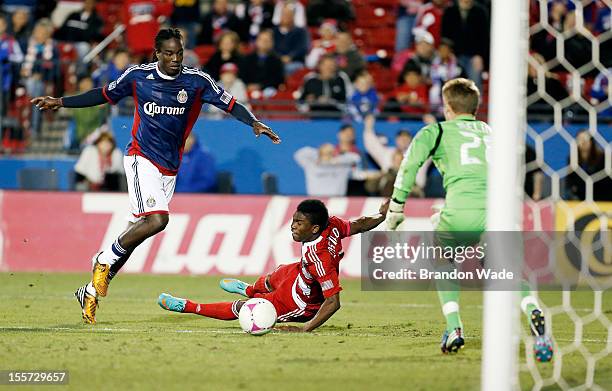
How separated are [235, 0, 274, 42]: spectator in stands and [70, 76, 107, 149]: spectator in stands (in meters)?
2.92

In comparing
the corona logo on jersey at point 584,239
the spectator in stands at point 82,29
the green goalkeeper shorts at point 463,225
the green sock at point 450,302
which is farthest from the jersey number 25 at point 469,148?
the spectator in stands at point 82,29

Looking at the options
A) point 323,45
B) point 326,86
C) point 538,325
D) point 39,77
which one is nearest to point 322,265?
point 538,325

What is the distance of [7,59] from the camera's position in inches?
→ 576

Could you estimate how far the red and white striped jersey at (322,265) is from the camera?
23.4 feet

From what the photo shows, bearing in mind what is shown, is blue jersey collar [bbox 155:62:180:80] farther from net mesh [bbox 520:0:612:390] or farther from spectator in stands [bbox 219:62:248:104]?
spectator in stands [bbox 219:62:248:104]

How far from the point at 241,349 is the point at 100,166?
23.7ft

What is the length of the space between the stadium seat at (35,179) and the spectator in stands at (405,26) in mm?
5988

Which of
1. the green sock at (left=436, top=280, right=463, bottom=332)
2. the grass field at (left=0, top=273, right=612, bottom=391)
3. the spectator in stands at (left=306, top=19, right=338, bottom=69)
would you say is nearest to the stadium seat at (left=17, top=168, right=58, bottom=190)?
the grass field at (left=0, top=273, right=612, bottom=391)

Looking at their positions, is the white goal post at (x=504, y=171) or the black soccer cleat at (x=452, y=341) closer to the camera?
the white goal post at (x=504, y=171)

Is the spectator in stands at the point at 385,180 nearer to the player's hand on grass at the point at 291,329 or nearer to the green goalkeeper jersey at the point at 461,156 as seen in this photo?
the player's hand on grass at the point at 291,329

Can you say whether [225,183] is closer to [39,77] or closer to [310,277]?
[39,77]

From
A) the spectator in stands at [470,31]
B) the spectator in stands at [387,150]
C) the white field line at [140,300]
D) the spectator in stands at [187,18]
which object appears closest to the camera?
the white field line at [140,300]

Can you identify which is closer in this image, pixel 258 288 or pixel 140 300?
pixel 258 288

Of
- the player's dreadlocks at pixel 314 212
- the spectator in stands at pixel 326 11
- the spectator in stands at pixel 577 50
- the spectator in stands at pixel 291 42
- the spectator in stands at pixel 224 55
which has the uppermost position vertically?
the spectator in stands at pixel 326 11
